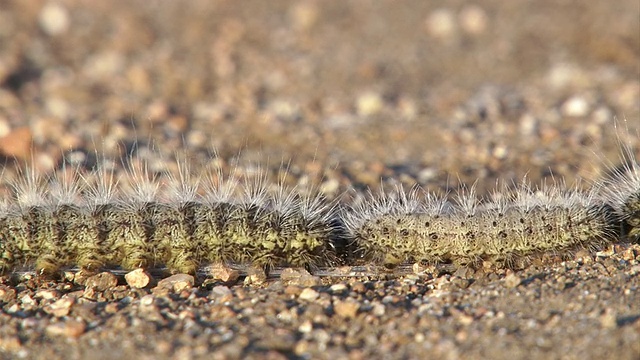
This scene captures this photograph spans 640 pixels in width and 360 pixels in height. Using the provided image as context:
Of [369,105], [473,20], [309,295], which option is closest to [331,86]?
[369,105]

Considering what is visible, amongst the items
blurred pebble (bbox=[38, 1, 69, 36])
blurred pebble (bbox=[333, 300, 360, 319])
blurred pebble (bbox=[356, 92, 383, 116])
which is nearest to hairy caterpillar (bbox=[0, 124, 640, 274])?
blurred pebble (bbox=[333, 300, 360, 319])

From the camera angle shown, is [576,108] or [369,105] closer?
[576,108]

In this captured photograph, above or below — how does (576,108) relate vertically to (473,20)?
below

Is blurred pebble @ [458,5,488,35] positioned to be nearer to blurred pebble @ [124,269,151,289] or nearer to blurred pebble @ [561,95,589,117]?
blurred pebble @ [561,95,589,117]

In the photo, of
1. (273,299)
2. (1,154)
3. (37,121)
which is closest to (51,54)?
(37,121)

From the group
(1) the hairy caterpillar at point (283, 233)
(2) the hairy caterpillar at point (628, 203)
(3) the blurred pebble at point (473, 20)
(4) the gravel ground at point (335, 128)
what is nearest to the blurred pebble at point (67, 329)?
(4) the gravel ground at point (335, 128)

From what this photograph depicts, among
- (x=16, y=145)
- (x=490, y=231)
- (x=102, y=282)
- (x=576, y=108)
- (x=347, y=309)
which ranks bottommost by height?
(x=347, y=309)

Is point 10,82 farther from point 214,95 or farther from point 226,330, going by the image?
point 226,330

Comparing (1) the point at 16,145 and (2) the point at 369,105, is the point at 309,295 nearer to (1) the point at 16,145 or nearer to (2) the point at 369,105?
(1) the point at 16,145
